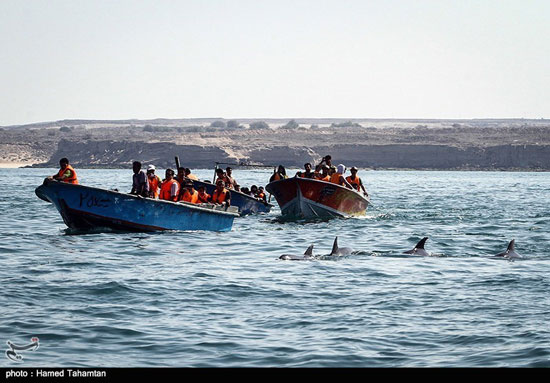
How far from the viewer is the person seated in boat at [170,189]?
20.9 meters

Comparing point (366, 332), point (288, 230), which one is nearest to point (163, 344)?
point (366, 332)

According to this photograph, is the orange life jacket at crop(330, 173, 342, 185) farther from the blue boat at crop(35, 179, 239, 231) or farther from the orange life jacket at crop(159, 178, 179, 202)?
the orange life jacket at crop(159, 178, 179, 202)

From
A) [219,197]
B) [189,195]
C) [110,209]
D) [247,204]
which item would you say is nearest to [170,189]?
[189,195]

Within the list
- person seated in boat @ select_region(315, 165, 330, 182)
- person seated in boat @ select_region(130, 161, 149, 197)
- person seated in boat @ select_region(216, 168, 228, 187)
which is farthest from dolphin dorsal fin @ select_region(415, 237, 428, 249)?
person seated in boat @ select_region(216, 168, 228, 187)

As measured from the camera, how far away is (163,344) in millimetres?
9523

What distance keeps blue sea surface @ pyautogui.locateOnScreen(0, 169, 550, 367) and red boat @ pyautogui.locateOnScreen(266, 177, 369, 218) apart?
4.33 meters

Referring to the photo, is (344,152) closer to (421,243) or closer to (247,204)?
(247,204)

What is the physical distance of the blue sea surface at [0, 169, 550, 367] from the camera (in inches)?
363

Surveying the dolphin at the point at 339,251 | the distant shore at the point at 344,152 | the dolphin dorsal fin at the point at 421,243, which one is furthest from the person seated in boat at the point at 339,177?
the distant shore at the point at 344,152

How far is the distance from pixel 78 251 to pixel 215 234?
5.00m

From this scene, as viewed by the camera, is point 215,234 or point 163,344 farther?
point 215,234

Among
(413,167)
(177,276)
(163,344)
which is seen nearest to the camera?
(163,344)

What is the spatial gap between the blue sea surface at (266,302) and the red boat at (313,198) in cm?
433
